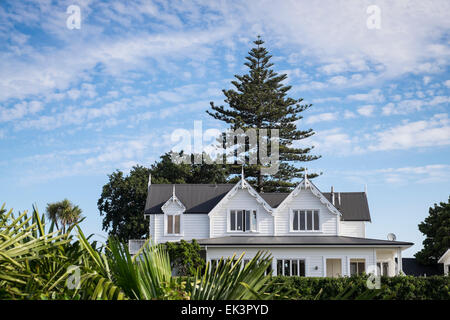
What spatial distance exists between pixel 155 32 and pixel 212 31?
1161 cm

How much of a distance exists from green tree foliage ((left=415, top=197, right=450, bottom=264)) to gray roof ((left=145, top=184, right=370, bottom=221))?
9.94 metres

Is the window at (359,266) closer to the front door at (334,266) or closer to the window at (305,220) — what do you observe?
the front door at (334,266)

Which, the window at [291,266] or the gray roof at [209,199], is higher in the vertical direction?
the gray roof at [209,199]

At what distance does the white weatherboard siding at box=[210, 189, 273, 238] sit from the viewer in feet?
127

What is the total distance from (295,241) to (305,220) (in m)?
3.60

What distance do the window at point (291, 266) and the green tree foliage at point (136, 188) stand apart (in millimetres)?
19275

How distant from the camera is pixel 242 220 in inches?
1533

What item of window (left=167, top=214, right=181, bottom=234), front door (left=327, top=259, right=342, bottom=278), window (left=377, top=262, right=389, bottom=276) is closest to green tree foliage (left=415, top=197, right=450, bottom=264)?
window (left=377, top=262, right=389, bottom=276)

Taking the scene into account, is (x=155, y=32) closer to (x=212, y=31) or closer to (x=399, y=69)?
(x=212, y=31)

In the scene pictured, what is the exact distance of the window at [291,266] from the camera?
1385 inches

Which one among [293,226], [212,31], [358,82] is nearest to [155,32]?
[212,31]

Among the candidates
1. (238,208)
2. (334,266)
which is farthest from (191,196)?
(334,266)

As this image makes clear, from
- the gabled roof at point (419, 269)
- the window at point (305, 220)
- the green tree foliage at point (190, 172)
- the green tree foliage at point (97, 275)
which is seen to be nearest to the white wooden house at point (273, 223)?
the window at point (305, 220)
